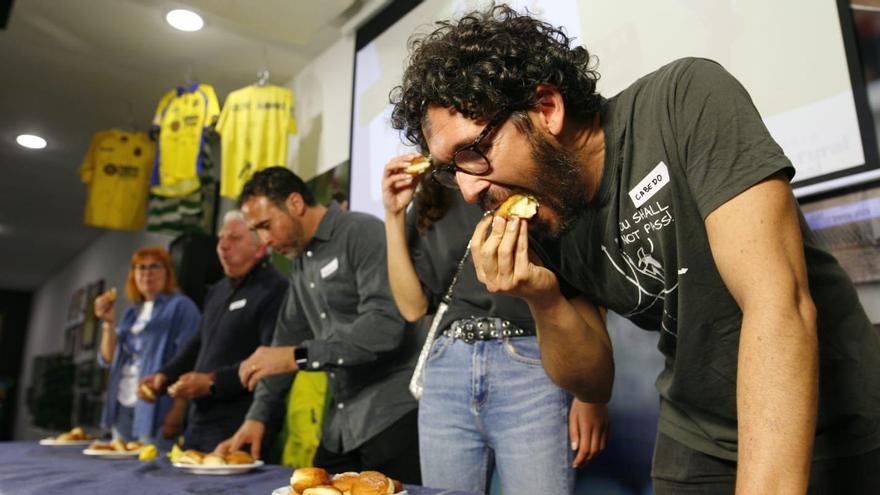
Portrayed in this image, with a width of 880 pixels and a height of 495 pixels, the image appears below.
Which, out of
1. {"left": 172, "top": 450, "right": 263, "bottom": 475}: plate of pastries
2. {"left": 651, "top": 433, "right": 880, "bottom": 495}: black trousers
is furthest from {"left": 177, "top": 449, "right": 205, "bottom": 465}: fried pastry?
{"left": 651, "top": 433, "right": 880, "bottom": 495}: black trousers

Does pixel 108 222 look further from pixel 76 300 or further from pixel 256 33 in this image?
pixel 76 300

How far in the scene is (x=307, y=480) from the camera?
3.45ft

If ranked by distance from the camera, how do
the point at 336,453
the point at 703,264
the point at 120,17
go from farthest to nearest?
the point at 120,17
the point at 336,453
the point at 703,264

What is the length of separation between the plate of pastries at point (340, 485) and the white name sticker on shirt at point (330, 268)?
4.17ft

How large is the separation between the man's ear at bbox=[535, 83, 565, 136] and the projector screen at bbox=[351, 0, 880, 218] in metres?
0.41

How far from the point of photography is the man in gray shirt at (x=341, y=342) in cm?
201

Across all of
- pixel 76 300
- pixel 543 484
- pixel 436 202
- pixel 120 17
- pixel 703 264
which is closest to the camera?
pixel 703 264

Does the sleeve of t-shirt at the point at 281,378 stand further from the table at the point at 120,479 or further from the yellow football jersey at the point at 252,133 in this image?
the yellow football jersey at the point at 252,133

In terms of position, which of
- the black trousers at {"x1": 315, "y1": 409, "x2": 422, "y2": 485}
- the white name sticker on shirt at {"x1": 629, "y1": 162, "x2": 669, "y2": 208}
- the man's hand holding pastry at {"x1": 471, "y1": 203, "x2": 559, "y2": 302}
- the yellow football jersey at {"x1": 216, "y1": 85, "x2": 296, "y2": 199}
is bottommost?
the black trousers at {"x1": 315, "y1": 409, "x2": 422, "y2": 485}

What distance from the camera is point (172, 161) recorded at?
427 cm

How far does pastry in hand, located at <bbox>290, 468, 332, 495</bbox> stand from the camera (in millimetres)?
1040

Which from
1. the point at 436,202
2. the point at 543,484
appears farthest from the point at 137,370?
the point at 543,484

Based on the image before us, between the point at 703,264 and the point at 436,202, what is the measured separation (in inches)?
36.6

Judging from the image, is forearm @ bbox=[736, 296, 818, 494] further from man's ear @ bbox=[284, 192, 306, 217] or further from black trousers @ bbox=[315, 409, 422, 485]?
man's ear @ bbox=[284, 192, 306, 217]
